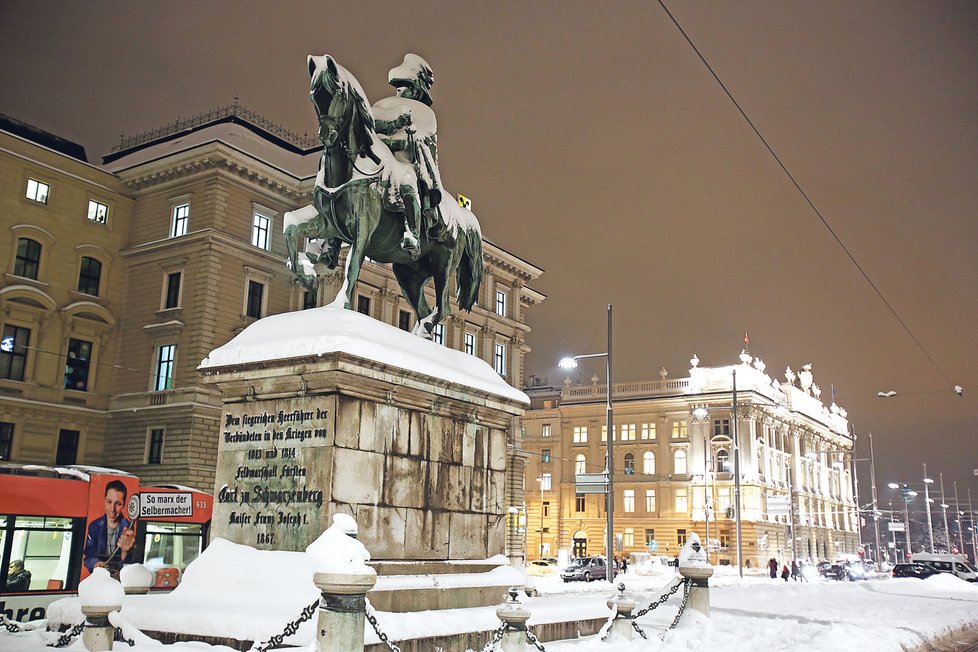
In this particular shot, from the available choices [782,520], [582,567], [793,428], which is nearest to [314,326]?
[582,567]

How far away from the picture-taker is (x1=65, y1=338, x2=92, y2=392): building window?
41.3m

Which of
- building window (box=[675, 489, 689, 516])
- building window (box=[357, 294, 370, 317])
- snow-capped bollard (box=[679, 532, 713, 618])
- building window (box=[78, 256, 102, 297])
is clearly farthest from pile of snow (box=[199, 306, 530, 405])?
building window (box=[675, 489, 689, 516])

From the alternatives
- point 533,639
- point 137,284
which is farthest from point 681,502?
point 533,639

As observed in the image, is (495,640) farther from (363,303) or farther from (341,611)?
(363,303)

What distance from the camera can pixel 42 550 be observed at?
19406mm

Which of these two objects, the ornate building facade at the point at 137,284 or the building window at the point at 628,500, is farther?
the building window at the point at 628,500

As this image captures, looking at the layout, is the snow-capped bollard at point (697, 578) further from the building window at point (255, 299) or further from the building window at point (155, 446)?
the building window at point (255, 299)

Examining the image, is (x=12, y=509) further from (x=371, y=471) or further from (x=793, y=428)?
(x=793, y=428)

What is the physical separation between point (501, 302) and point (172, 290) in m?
23.4

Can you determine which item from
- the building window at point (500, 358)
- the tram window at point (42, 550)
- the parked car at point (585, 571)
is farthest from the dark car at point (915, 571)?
the tram window at point (42, 550)

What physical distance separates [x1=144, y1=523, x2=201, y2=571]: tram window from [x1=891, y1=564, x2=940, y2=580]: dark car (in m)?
33.6

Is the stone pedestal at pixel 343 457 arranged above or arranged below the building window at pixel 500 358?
below

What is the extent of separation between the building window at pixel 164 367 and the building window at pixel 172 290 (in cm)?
205

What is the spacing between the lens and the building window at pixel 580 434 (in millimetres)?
86812
